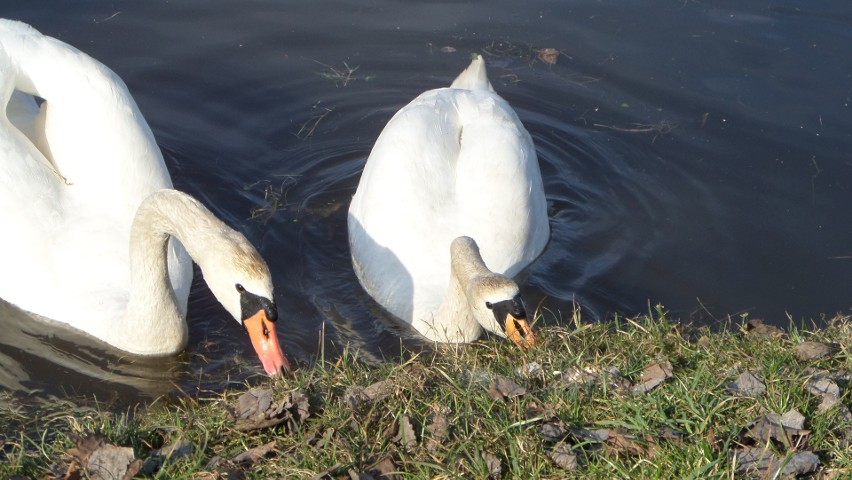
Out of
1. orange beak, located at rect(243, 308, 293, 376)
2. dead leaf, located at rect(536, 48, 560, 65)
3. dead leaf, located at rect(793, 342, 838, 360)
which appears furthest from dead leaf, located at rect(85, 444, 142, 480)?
dead leaf, located at rect(536, 48, 560, 65)

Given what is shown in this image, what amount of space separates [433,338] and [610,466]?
2.44 metres

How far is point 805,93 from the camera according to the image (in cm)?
919

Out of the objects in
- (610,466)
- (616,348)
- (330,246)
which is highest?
(610,466)

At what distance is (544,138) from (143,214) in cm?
413

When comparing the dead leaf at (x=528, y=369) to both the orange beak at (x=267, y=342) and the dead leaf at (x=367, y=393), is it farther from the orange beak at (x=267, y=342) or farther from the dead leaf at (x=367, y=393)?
the orange beak at (x=267, y=342)

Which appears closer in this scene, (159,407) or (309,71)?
(159,407)

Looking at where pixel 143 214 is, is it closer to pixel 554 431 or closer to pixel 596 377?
pixel 596 377

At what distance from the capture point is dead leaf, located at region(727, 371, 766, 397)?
427 centimetres

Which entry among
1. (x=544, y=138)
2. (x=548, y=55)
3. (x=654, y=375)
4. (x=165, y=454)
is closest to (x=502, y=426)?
(x=654, y=375)

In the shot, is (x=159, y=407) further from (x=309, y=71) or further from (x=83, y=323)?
(x=309, y=71)

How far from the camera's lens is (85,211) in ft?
20.4

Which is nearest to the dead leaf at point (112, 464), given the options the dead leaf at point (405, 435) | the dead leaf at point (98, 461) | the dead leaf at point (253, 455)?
the dead leaf at point (98, 461)

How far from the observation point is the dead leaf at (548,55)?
9.60 m

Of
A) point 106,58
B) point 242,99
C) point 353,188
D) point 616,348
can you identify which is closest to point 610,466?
point 616,348
